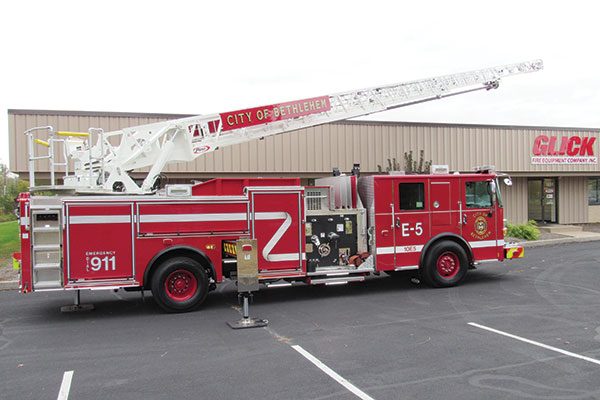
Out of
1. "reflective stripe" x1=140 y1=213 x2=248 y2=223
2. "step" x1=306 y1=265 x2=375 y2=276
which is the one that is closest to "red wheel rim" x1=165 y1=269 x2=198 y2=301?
"reflective stripe" x1=140 y1=213 x2=248 y2=223

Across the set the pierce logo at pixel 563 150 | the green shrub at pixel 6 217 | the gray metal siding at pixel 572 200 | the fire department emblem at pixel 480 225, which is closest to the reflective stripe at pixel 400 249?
the fire department emblem at pixel 480 225

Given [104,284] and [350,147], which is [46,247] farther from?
[350,147]

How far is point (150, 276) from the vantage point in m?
8.47

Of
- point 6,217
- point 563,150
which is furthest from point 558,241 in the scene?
point 6,217

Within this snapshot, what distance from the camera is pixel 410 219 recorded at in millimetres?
10117

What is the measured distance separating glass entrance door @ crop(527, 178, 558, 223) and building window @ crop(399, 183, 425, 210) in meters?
14.0

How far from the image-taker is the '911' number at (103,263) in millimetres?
8094

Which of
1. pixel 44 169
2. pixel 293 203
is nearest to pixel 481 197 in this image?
pixel 293 203

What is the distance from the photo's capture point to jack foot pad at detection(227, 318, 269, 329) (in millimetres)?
7414

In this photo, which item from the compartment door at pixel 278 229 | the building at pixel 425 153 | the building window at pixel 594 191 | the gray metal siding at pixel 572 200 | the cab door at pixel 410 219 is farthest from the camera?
the building window at pixel 594 191

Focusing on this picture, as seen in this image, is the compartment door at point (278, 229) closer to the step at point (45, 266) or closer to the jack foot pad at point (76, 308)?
the jack foot pad at point (76, 308)

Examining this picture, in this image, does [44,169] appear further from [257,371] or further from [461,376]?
[461,376]

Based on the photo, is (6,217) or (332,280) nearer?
(332,280)

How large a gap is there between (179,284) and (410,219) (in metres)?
4.71
